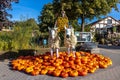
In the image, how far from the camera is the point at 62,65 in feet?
34.5

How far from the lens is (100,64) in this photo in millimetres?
11164

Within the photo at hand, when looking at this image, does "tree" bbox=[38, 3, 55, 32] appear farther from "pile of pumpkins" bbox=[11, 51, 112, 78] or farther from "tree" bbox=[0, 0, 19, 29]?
"pile of pumpkins" bbox=[11, 51, 112, 78]

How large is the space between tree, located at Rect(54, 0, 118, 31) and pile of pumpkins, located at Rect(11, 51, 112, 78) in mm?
19772

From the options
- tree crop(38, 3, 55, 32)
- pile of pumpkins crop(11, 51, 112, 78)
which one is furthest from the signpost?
tree crop(38, 3, 55, 32)

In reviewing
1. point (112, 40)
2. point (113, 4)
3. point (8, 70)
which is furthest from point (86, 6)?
point (8, 70)

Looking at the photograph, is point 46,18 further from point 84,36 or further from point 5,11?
point 5,11

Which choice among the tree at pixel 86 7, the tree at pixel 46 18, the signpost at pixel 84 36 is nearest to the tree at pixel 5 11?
the signpost at pixel 84 36

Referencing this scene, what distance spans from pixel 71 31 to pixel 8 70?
3.07 metres

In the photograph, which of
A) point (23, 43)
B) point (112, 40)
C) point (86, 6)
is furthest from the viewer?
point (112, 40)

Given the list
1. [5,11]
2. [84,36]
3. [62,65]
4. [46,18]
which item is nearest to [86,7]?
[84,36]

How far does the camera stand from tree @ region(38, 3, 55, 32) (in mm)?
55847

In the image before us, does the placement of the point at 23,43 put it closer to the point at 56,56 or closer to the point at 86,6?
the point at 56,56

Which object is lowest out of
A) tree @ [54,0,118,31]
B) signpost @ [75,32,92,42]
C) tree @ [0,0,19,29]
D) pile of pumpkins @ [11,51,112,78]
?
pile of pumpkins @ [11,51,112,78]

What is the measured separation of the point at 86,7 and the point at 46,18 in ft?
84.9
